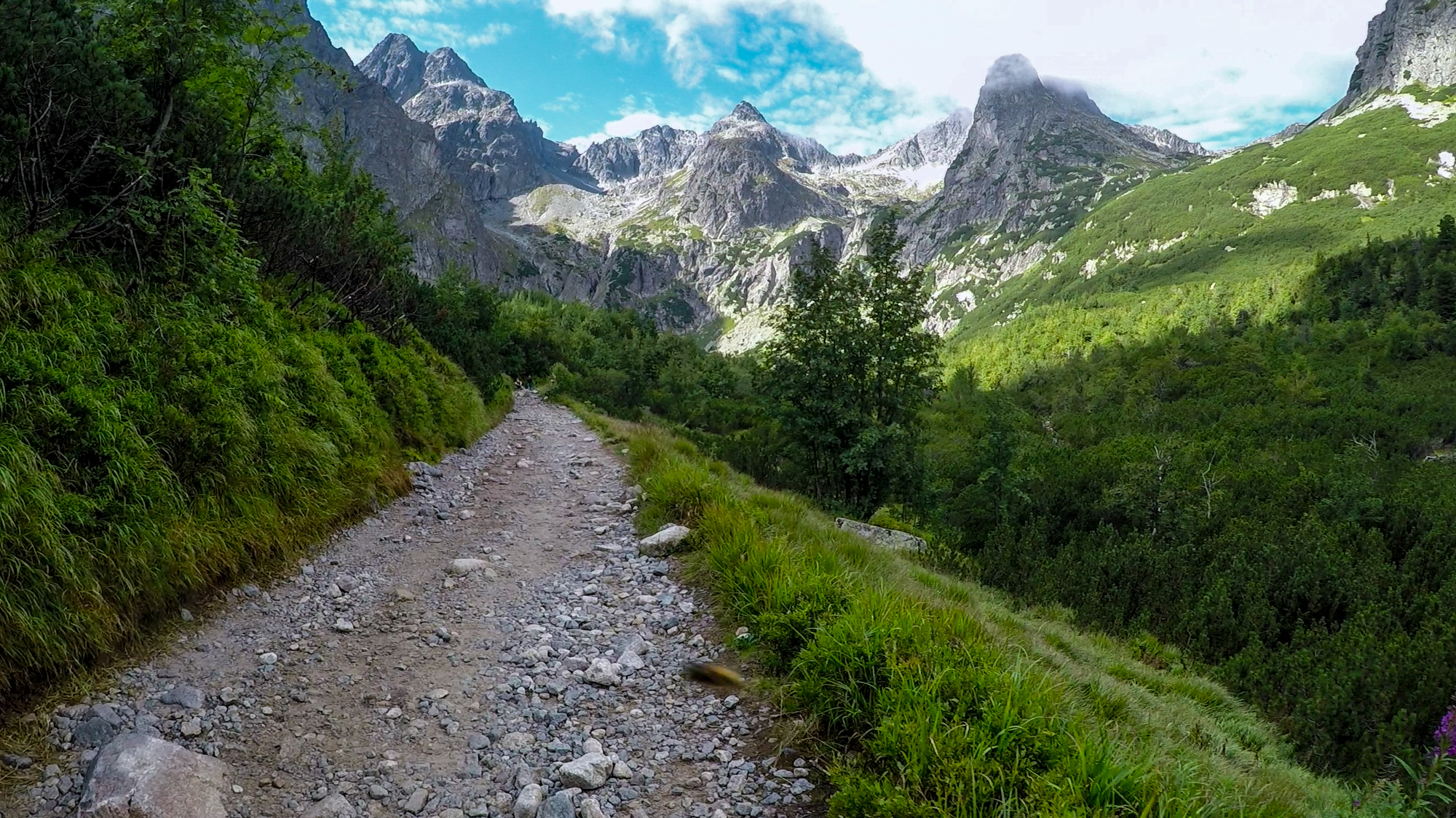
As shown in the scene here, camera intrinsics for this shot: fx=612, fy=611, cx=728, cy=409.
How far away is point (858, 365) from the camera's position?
19.3 m

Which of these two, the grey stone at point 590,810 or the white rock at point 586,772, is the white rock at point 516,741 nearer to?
the white rock at point 586,772

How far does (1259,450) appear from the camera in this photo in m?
39.2

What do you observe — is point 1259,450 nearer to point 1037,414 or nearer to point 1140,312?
point 1037,414

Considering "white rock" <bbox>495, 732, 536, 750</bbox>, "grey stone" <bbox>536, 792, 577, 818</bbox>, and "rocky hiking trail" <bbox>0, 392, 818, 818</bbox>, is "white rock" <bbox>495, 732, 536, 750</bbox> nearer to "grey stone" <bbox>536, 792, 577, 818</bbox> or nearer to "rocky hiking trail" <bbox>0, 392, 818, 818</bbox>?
"rocky hiking trail" <bbox>0, 392, 818, 818</bbox>

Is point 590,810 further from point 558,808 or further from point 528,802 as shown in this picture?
point 528,802

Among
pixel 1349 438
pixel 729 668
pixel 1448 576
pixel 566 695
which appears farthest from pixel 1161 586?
pixel 1349 438

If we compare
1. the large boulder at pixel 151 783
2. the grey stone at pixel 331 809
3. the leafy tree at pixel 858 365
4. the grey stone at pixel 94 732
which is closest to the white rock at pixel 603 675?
the grey stone at pixel 331 809

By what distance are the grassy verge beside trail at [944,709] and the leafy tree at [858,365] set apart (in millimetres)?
12107

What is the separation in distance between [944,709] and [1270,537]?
2313 centimetres

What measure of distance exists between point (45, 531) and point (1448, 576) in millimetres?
27596

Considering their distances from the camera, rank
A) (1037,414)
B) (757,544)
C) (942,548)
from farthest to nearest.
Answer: (1037,414)
(942,548)
(757,544)

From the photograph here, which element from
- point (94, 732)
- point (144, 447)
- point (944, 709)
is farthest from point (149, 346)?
point (944, 709)

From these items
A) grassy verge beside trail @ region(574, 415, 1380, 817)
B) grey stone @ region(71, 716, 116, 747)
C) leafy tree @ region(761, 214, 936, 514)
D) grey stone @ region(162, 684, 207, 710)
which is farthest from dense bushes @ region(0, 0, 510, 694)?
leafy tree @ region(761, 214, 936, 514)

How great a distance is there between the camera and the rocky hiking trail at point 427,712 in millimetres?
3182
